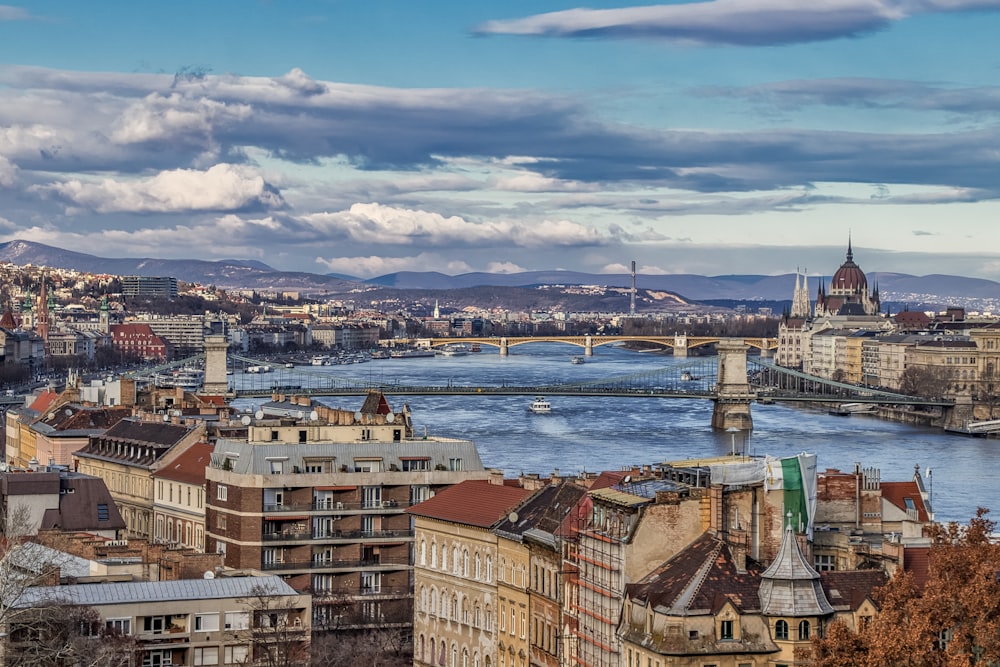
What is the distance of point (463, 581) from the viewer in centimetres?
2673

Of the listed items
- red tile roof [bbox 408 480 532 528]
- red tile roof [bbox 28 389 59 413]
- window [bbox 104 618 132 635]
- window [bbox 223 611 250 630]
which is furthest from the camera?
red tile roof [bbox 28 389 59 413]

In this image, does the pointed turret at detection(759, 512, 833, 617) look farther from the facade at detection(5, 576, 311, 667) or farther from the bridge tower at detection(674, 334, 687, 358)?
the bridge tower at detection(674, 334, 687, 358)

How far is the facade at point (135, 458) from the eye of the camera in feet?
123

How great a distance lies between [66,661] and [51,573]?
2969 millimetres

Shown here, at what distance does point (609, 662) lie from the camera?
2100 cm

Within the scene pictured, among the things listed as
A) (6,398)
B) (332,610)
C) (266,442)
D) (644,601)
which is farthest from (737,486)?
(6,398)

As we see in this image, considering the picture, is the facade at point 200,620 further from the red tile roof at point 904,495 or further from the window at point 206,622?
the red tile roof at point 904,495

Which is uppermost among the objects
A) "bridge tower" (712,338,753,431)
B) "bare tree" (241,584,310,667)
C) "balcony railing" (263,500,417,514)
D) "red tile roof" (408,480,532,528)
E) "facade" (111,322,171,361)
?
"red tile roof" (408,480,532,528)

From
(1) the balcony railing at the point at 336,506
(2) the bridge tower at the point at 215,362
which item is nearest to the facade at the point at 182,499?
(1) the balcony railing at the point at 336,506

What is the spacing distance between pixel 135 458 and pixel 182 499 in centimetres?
433

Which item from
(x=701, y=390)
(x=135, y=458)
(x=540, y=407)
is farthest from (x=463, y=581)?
(x=701, y=390)

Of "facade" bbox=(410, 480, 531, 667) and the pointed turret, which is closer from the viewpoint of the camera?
the pointed turret

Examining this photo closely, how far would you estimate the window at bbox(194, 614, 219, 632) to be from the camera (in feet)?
72.9

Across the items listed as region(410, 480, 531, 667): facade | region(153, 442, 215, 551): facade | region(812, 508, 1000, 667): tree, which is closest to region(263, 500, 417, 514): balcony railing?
→ region(153, 442, 215, 551): facade
